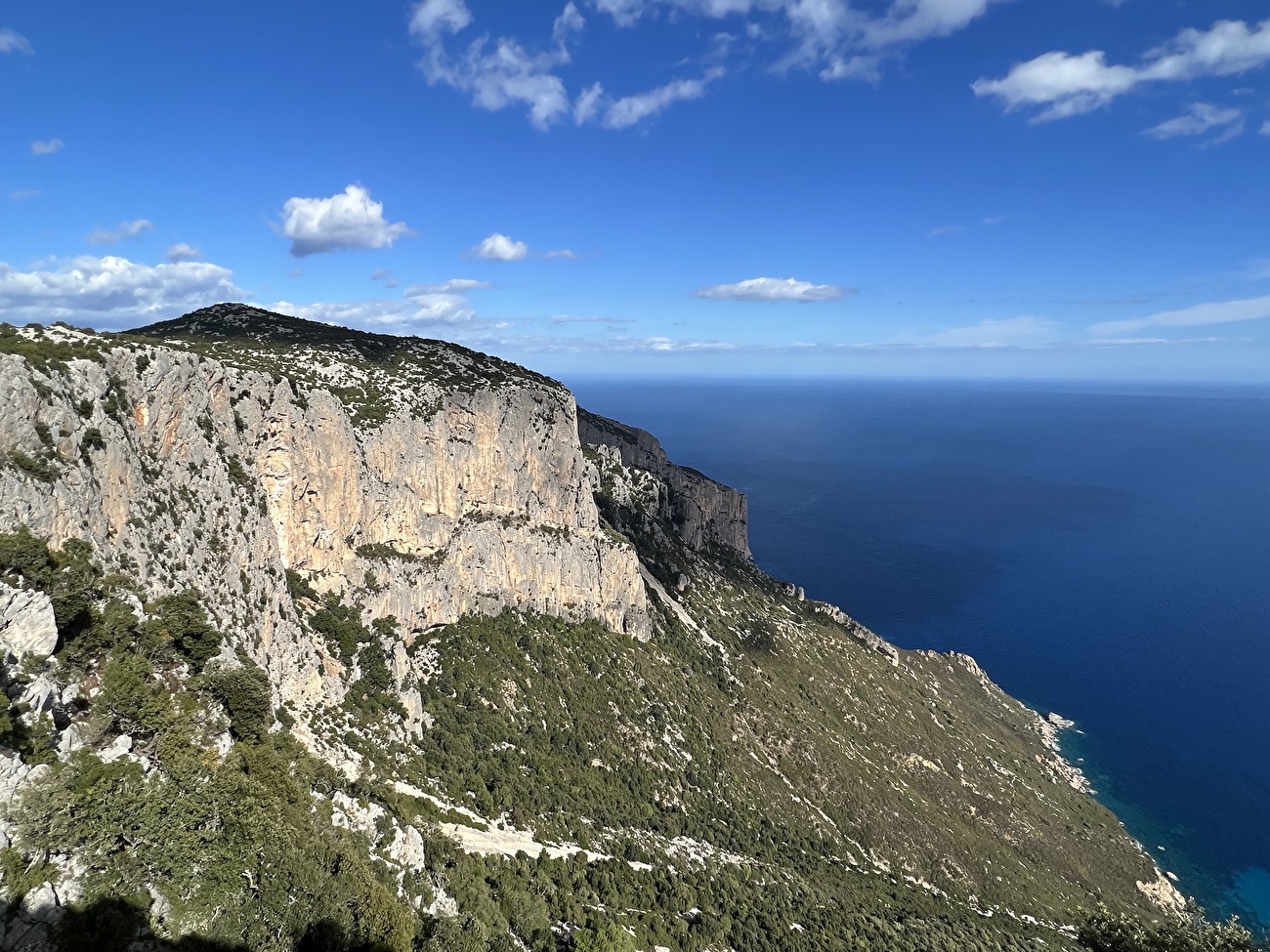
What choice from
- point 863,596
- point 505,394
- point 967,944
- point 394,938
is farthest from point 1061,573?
point 394,938

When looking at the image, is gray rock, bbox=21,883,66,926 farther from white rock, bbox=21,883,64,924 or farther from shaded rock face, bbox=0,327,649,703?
shaded rock face, bbox=0,327,649,703

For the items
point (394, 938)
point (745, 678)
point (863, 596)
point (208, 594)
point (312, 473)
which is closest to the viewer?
point (394, 938)

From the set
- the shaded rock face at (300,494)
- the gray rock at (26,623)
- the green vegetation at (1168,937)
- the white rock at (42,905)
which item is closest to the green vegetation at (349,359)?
the shaded rock face at (300,494)

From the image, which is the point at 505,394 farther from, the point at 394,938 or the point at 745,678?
the point at 394,938

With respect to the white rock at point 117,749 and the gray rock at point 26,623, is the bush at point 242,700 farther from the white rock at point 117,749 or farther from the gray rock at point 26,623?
the gray rock at point 26,623

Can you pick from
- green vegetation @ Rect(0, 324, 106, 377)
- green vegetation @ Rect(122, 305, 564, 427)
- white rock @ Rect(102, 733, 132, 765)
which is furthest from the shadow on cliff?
green vegetation @ Rect(122, 305, 564, 427)
